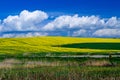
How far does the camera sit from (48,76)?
2231 centimetres

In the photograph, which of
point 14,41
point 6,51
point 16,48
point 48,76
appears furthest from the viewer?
point 14,41

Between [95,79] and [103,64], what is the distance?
15383 mm

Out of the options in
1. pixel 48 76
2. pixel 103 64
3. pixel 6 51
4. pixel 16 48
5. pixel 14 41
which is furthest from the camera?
pixel 14 41

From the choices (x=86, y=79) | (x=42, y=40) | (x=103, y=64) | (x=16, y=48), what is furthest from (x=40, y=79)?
(x=42, y=40)

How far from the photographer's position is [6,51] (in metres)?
68.6

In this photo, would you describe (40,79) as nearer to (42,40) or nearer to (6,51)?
(6,51)

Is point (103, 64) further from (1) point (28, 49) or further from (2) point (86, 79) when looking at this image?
(1) point (28, 49)

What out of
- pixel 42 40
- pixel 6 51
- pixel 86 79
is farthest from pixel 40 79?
pixel 42 40

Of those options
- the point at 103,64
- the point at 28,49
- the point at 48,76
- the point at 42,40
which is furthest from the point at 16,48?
the point at 48,76

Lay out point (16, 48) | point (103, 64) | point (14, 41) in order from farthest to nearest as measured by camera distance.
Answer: point (14, 41)
point (16, 48)
point (103, 64)

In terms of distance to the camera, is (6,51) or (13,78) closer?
(13,78)

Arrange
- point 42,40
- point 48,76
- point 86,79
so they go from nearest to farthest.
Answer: point 86,79 < point 48,76 < point 42,40

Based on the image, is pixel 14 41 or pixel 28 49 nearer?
pixel 28 49

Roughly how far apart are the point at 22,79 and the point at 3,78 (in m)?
1.23
